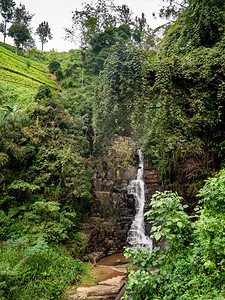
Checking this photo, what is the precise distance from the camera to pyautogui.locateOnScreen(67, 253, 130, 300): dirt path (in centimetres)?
583

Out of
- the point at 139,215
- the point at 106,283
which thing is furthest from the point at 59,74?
the point at 106,283

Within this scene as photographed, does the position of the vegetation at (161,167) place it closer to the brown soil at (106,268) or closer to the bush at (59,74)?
the brown soil at (106,268)

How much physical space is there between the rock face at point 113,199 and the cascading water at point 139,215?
0.29 meters

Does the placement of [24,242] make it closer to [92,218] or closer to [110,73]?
[92,218]

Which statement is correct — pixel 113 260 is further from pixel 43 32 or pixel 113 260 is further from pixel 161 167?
pixel 43 32

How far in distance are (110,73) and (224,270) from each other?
6.71 meters

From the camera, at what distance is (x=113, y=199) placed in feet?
41.0

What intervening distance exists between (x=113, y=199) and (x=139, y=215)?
1944mm

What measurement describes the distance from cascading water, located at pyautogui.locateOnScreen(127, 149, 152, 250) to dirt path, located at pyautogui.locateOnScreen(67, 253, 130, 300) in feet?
6.31

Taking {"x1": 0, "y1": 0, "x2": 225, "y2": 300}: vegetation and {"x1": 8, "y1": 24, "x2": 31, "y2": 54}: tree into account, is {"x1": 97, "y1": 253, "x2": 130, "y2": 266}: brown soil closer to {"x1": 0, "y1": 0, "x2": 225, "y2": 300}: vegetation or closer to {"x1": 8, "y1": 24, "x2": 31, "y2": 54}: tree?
{"x1": 0, "y1": 0, "x2": 225, "y2": 300}: vegetation

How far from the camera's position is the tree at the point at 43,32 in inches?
1805

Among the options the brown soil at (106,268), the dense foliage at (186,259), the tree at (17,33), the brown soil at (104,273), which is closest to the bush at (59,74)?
the tree at (17,33)

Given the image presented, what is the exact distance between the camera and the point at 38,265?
6.25 meters

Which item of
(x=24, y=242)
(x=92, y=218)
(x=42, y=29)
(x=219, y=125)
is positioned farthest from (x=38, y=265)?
(x=42, y=29)
